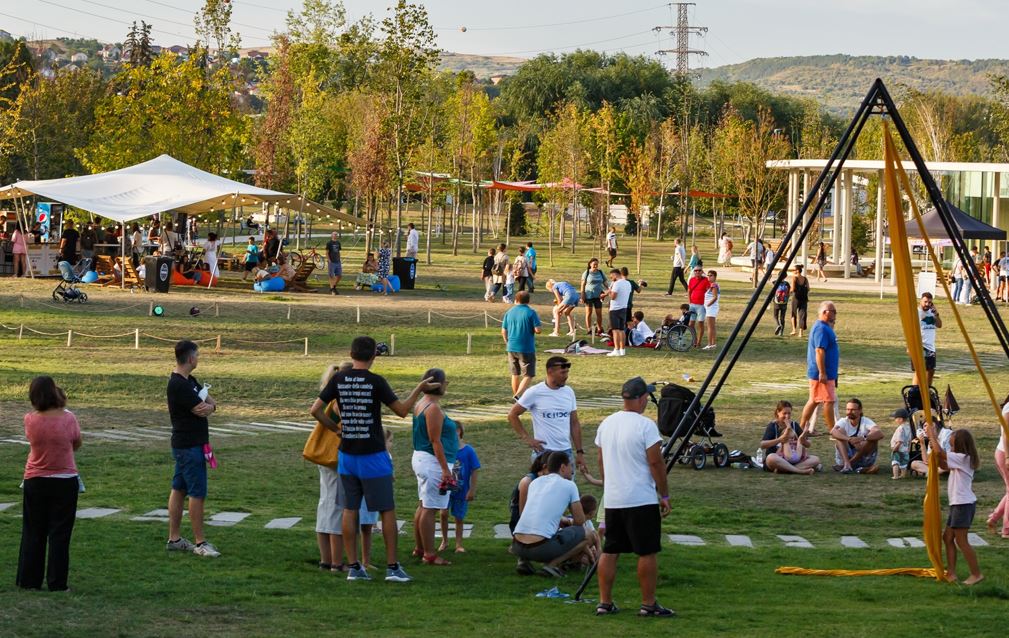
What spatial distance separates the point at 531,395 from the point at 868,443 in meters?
5.72

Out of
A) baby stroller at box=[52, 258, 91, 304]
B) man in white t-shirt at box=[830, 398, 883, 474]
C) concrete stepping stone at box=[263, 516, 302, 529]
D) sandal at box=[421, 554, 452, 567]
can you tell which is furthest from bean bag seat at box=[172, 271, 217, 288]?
sandal at box=[421, 554, 452, 567]

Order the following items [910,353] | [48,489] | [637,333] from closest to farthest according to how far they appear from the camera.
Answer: [48,489] → [910,353] → [637,333]

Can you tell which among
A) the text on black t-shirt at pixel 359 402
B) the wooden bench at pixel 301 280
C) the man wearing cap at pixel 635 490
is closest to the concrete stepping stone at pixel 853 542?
the man wearing cap at pixel 635 490

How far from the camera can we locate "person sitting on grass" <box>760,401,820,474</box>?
52.3ft

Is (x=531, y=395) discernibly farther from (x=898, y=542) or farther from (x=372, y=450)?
(x=898, y=542)

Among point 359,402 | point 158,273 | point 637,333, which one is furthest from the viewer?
point 158,273

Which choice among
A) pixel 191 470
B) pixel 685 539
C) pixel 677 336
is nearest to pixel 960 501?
pixel 685 539

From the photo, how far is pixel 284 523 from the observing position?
12117 millimetres

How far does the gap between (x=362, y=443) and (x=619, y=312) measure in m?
17.2

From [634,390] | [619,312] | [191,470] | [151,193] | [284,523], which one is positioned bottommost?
[284,523]

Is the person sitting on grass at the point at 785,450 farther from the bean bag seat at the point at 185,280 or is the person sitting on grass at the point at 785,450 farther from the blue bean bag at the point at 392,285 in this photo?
the bean bag seat at the point at 185,280

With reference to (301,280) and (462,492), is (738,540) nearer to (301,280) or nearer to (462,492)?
(462,492)

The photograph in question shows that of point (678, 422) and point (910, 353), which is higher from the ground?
point (910, 353)

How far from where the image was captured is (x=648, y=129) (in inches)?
3957
